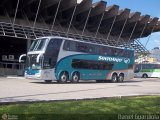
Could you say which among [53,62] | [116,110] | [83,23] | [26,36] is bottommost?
[116,110]

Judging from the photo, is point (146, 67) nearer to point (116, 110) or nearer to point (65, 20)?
point (65, 20)

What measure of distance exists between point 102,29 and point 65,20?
8595 mm

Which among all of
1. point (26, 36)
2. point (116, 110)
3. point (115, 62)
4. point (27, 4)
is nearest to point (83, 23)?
point (27, 4)

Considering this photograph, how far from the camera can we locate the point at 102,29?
5631cm

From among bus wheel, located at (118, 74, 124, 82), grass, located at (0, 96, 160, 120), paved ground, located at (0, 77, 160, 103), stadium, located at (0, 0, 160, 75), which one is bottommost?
grass, located at (0, 96, 160, 120)

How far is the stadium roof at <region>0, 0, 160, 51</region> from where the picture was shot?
142ft

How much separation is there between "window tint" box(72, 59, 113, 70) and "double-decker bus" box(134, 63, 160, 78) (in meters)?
25.9

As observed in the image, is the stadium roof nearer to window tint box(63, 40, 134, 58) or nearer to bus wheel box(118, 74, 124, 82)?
window tint box(63, 40, 134, 58)

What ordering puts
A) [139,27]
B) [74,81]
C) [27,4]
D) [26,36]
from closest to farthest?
[74,81]
[26,36]
[27,4]
[139,27]

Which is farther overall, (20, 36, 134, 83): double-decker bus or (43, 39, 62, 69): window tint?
(20, 36, 134, 83): double-decker bus

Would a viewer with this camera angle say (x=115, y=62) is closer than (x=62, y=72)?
No

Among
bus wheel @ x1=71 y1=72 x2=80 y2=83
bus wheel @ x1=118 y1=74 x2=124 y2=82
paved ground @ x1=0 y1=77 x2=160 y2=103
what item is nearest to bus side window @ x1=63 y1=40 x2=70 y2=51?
bus wheel @ x1=71 y1=72 x2=80 y2=83

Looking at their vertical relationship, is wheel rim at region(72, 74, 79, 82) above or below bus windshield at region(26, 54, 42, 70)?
below

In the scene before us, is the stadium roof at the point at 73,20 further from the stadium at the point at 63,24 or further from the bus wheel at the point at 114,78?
the bus wheel at the point at 114,78
